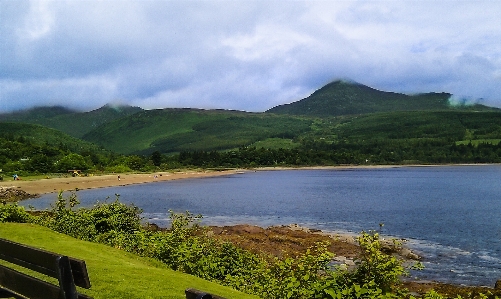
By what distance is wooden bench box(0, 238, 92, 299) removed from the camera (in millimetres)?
5191

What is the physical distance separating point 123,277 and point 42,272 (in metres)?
6.97

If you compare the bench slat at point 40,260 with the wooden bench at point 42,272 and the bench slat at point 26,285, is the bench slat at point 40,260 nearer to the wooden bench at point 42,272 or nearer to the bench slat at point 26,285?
the wooden bench at point 42,272

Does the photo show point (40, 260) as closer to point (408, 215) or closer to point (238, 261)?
point (238, 261)

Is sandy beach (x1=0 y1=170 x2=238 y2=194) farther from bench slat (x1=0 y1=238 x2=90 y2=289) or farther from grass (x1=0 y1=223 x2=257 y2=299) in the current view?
bench slat (x1=0 y1=238 x2=90 y2=289)

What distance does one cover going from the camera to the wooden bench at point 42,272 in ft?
17.0

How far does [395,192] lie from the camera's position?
9288cm

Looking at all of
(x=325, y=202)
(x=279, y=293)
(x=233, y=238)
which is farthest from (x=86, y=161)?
(x=279, y=293)

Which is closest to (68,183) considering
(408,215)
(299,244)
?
(408,215)

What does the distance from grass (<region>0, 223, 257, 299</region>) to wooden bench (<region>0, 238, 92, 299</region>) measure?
4650 mm

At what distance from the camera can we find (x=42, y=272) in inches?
220

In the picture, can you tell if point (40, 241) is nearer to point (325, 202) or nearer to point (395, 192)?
point (325, 202)

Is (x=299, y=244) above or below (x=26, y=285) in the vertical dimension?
below

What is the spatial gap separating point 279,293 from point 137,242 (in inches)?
392

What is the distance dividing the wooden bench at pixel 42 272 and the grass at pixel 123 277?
4.65 m
